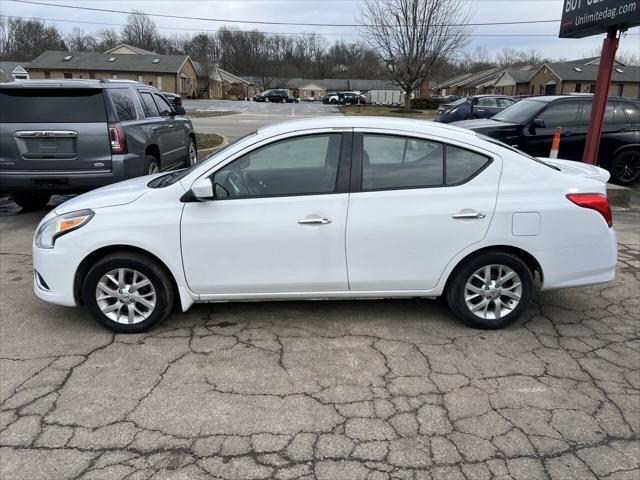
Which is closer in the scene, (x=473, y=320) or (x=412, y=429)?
(x=412, y=429)

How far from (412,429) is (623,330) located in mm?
2379

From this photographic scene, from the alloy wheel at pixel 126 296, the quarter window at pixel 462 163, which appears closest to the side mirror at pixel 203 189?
the alloy wheel at pixel 126 296

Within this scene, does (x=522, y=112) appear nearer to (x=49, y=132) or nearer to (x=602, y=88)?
(x=602, y=88)

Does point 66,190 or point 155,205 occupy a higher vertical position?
point 155,205

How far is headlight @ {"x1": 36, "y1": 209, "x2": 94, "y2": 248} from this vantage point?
3.78 meters

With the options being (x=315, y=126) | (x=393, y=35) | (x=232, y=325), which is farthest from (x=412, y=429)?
(x=393, y=35)

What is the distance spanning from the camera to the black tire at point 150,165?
24.7 ft

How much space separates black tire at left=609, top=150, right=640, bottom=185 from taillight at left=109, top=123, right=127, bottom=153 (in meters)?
8.95

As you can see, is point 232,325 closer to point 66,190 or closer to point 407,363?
point 407,363

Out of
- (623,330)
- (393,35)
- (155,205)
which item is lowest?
(623,330)

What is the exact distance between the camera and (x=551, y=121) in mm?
9711

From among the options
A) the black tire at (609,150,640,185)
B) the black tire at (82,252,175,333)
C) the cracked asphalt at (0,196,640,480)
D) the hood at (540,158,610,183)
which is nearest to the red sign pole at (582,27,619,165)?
the black tire at (609,150,640,185)

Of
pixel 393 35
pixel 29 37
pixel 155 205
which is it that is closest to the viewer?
pixel 155 205

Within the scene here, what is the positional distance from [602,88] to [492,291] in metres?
5.61
